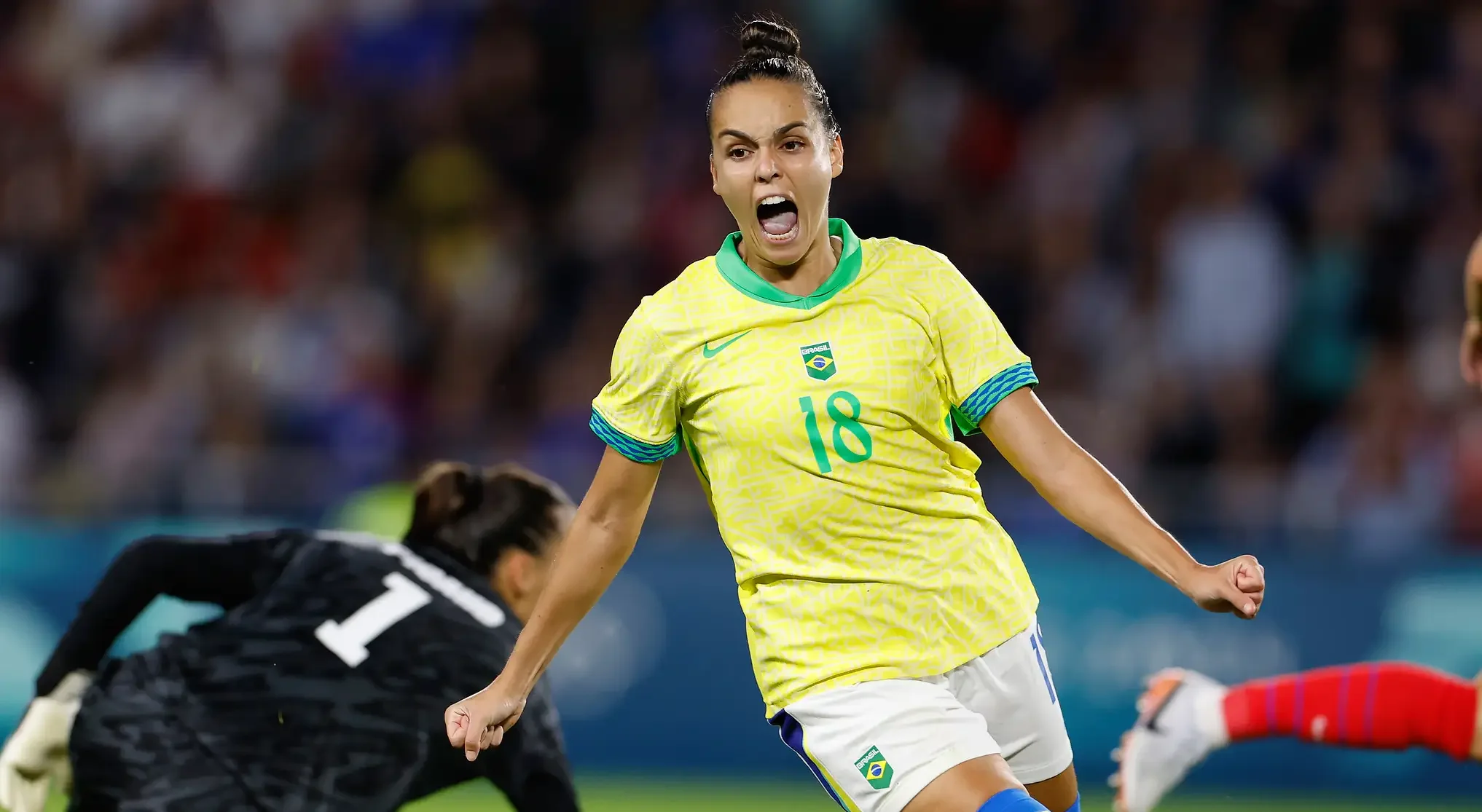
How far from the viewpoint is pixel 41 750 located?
13.3 ft

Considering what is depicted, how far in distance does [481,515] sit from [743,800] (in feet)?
11.9

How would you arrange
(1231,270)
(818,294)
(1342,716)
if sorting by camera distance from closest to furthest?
(818,294) → (1342,716) → (1231,270)

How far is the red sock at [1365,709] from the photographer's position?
15.1 feet

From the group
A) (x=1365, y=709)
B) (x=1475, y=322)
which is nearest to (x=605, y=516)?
(x=1475, y=322)

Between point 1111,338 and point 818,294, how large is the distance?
6.05 m

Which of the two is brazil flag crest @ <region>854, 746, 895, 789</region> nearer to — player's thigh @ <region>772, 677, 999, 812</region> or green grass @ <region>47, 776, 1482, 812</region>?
player's thigh @ <region>772, 677, 999, 812</region>

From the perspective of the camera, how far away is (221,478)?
26.7ft

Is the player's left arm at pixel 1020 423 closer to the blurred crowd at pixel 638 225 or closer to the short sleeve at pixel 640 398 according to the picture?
the short sleeve at pixel 640 398

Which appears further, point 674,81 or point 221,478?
point 674,81

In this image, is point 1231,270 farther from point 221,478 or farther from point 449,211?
point 221,478

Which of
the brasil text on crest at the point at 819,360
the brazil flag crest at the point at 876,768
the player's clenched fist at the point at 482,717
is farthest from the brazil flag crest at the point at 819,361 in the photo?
the player's clenched fist at the point at 482,717

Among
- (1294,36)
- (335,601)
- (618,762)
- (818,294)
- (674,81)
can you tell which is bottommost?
(618,762)

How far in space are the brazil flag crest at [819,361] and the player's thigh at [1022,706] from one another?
63 cm

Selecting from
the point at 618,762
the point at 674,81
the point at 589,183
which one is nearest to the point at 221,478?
the point at 618,762
